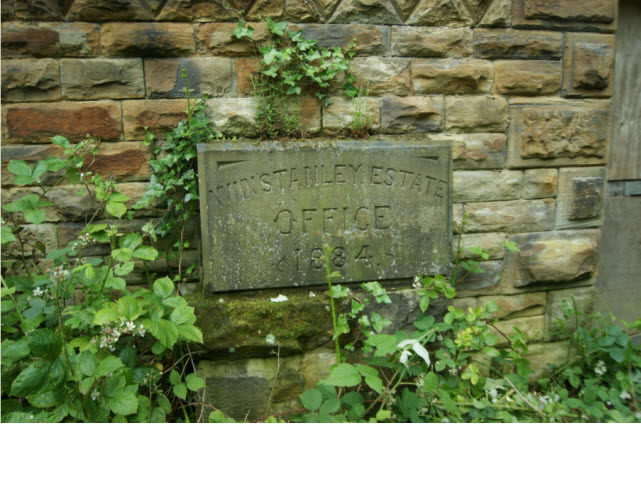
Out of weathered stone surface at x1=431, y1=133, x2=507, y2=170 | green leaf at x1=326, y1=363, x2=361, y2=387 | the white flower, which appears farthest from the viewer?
weathered stone surface at x1=431, y1=133, x2=507, y2=170

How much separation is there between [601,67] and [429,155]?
1147 mm

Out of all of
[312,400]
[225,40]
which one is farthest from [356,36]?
[312,400]

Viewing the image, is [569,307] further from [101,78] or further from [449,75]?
[101,78]

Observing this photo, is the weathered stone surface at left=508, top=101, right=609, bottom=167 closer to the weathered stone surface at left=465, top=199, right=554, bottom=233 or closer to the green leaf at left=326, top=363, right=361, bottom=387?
the weathered stone surface at left=465, top=199, right=554, bottom=233

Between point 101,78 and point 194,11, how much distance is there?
538mm

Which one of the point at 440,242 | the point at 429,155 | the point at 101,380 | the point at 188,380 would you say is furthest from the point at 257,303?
the point at 429,155

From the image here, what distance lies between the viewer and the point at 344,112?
2.20m

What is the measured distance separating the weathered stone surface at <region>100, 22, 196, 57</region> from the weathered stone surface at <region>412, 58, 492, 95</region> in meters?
1.15

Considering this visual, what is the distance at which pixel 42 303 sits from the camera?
1.68 meters

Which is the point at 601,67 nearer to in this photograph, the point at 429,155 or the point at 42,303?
the point at 429,155

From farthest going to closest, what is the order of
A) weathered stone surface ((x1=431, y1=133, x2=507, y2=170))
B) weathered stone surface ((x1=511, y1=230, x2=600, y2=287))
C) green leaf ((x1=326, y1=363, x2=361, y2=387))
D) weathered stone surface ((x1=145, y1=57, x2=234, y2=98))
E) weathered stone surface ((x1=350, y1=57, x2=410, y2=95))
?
weathered stone surface ((x1=511, y1=230, x2=600, y2=287)) → weathered stone surface ((x1=431, y1=133, x2=507, y2=170)) → weathered stone surface ((x1=350, y1=57, x2=410, y2=95)) → weathered stone surface ((x1=145, y1=57, x2=234, y2=98)) → green leaf ((x1=326, y1=363, x2=361, y2=387))

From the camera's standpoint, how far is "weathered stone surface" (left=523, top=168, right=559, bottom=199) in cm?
239

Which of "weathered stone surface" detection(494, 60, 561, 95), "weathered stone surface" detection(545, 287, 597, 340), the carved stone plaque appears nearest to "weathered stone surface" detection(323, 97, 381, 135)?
the carved stone plaque

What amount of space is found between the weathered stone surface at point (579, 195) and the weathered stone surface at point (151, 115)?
6.84 ft
